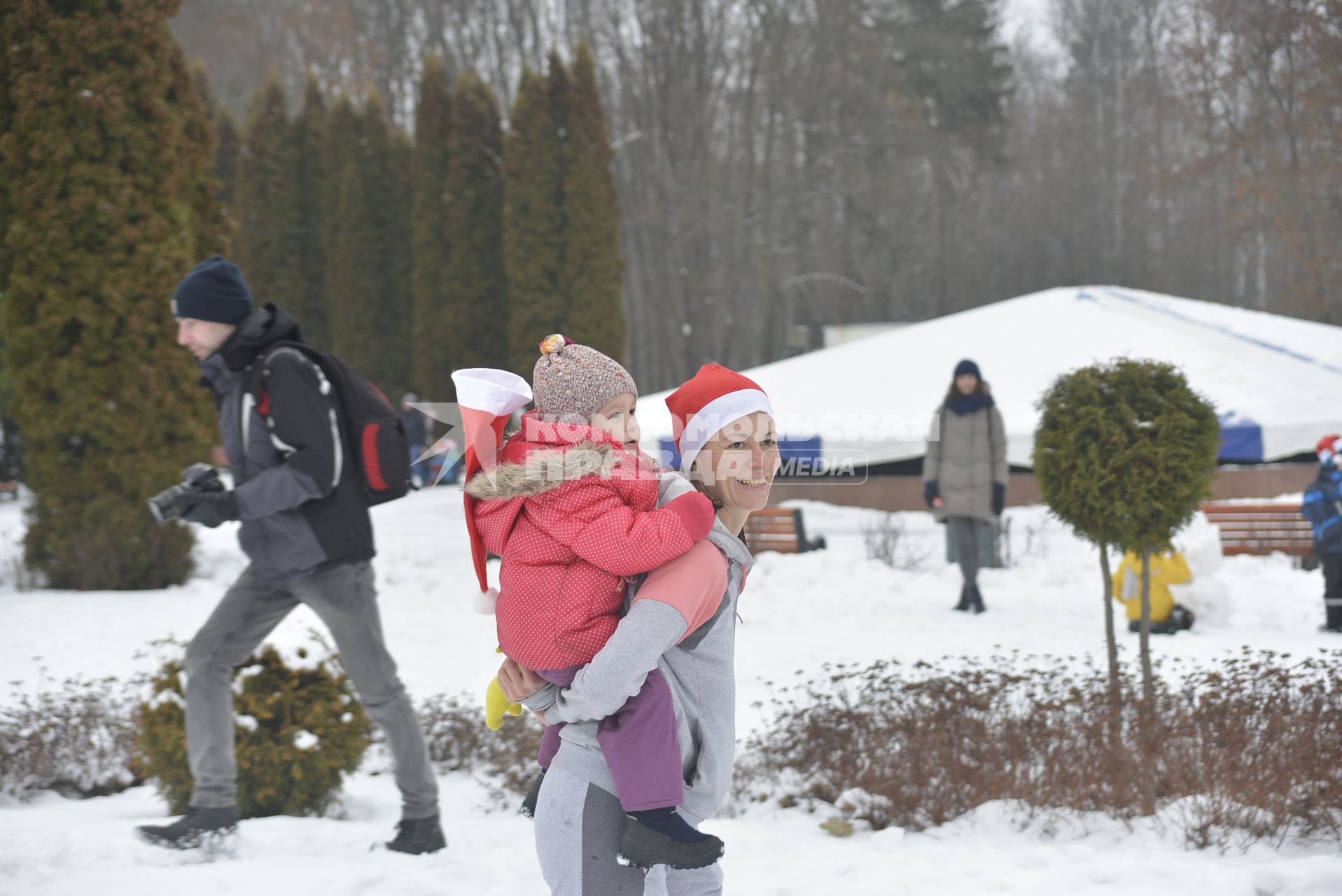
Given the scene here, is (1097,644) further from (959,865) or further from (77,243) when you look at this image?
(77,243)

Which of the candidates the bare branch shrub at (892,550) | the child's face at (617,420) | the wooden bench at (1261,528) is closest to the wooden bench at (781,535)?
the bare branch shrub at (892,550)

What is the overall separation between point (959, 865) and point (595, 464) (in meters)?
2.39

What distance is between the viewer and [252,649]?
3.59m

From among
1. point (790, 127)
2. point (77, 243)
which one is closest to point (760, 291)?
point (790, 127)

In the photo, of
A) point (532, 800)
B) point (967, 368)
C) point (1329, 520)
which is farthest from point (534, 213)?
A: point (532, 800)

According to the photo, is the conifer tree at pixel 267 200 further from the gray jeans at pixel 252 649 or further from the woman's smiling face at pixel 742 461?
the woman's smiling face at pixel 742 461

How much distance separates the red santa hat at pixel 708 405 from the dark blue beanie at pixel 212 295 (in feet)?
6.15

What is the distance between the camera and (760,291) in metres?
24.8

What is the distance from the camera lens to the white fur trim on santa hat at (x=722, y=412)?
7.11 feet

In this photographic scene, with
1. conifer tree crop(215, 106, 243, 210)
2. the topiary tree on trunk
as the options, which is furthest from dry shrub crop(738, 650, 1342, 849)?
conifer tree crop(215, 106, 243, 210)

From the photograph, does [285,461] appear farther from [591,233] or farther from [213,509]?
[591,233]

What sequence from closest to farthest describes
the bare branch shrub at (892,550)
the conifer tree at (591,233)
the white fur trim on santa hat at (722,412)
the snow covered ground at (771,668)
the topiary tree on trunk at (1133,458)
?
the white fur trim on santa hat at (722,412) < the snow covered ground at (771,668) < the topiary tree on trunk at (1133,458) < the bare branch shrub at (892,550) < the conifer tree at (591,233)

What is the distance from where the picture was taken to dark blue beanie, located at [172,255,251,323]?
3.48 m

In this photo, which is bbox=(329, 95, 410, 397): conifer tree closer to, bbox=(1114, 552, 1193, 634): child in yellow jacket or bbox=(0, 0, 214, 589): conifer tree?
bbox=(0, 0, 214, 589): conifer tree
